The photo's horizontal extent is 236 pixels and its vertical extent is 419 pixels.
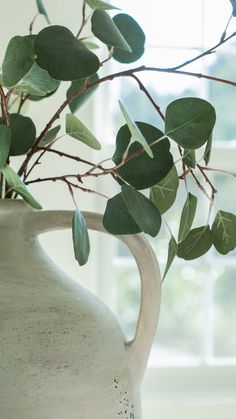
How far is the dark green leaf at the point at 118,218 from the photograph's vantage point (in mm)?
645

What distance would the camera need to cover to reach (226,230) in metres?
0.74

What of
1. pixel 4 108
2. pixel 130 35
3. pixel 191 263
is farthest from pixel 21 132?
pixel 191 263

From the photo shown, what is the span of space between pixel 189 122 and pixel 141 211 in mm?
95

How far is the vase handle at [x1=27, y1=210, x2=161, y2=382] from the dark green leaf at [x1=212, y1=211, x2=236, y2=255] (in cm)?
8

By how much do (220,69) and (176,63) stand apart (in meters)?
0.12

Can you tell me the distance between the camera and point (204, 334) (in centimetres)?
160

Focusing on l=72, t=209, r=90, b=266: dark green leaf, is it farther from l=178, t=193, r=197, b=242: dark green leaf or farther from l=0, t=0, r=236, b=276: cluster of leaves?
l=178, t=193, r=197, b=242: dark green leaf

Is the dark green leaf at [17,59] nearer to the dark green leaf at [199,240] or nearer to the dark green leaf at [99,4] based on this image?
the dark green leaf at [99,4]

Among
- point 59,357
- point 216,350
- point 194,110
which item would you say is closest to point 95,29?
point 194,110

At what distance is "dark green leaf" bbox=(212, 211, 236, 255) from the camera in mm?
731

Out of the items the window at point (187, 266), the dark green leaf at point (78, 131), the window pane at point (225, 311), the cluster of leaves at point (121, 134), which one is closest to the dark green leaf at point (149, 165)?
the cluster of leaves at point (121, 134)

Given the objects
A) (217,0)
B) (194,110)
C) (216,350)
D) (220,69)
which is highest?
(217,0)

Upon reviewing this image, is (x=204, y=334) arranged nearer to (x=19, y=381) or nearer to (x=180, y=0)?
(x=180, y=0)

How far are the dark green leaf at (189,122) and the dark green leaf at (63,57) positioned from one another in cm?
9
